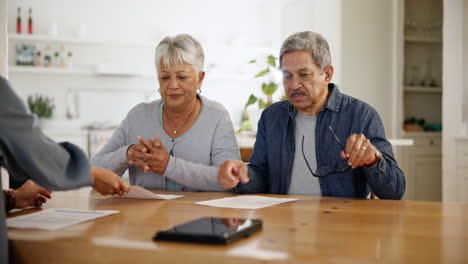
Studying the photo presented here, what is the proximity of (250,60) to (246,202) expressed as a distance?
477cm

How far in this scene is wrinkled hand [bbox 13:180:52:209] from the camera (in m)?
1.53

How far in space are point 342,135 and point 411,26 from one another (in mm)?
3858

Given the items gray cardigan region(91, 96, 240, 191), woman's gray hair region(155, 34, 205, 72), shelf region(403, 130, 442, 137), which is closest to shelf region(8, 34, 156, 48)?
shelf region(403, 130, 442, 137)

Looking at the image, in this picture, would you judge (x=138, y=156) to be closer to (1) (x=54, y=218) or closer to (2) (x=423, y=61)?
(1) (x=54, y=218)

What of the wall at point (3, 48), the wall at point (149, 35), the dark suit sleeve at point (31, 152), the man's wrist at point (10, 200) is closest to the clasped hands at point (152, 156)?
the man's wrist at point (10, 200)

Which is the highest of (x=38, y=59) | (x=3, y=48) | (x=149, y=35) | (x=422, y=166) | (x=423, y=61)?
(x=149, y=35)

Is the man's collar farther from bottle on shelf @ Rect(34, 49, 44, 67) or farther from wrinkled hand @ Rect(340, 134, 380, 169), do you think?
bottle on shelf @ Rect(34, 49, 44, 67)

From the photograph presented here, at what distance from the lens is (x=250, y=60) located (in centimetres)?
632

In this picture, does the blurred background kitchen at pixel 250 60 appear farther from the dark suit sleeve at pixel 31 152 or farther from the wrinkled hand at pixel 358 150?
the dark suit sleeve at pixel 31 152

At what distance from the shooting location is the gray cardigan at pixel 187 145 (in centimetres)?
208

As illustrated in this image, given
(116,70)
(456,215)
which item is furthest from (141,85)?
(456,215)

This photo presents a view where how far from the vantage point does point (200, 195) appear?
187cm

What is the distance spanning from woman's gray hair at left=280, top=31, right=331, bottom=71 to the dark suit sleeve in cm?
118

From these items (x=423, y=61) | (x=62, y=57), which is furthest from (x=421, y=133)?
(x=62, y=57)
